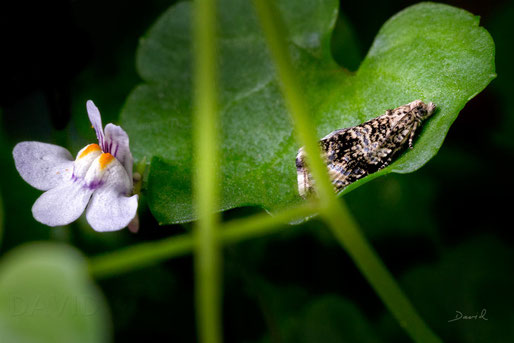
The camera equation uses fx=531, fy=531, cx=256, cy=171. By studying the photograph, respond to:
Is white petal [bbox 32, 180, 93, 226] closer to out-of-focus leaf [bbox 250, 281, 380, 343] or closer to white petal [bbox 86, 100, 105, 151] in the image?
white petal [bbox 86, 100, 105, 151]

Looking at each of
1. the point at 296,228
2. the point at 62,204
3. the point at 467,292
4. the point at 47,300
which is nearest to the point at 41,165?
the point at 62,204

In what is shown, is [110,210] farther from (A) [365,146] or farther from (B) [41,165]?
(A) [365,146]

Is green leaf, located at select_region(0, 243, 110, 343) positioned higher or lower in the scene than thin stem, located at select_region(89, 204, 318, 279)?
higher

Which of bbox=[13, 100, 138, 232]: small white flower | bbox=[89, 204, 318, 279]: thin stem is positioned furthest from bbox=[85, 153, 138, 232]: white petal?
bbox=[89, 204, 318, 279]: thin stem

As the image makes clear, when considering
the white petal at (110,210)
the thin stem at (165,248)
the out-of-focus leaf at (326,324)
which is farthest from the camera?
the out-of-focus leaf at (326,324)

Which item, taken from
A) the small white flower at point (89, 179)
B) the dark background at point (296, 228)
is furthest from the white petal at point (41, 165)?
the dark background at point (296, 228)

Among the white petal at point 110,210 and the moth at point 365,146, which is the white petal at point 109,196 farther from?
the moth at point 365,146
